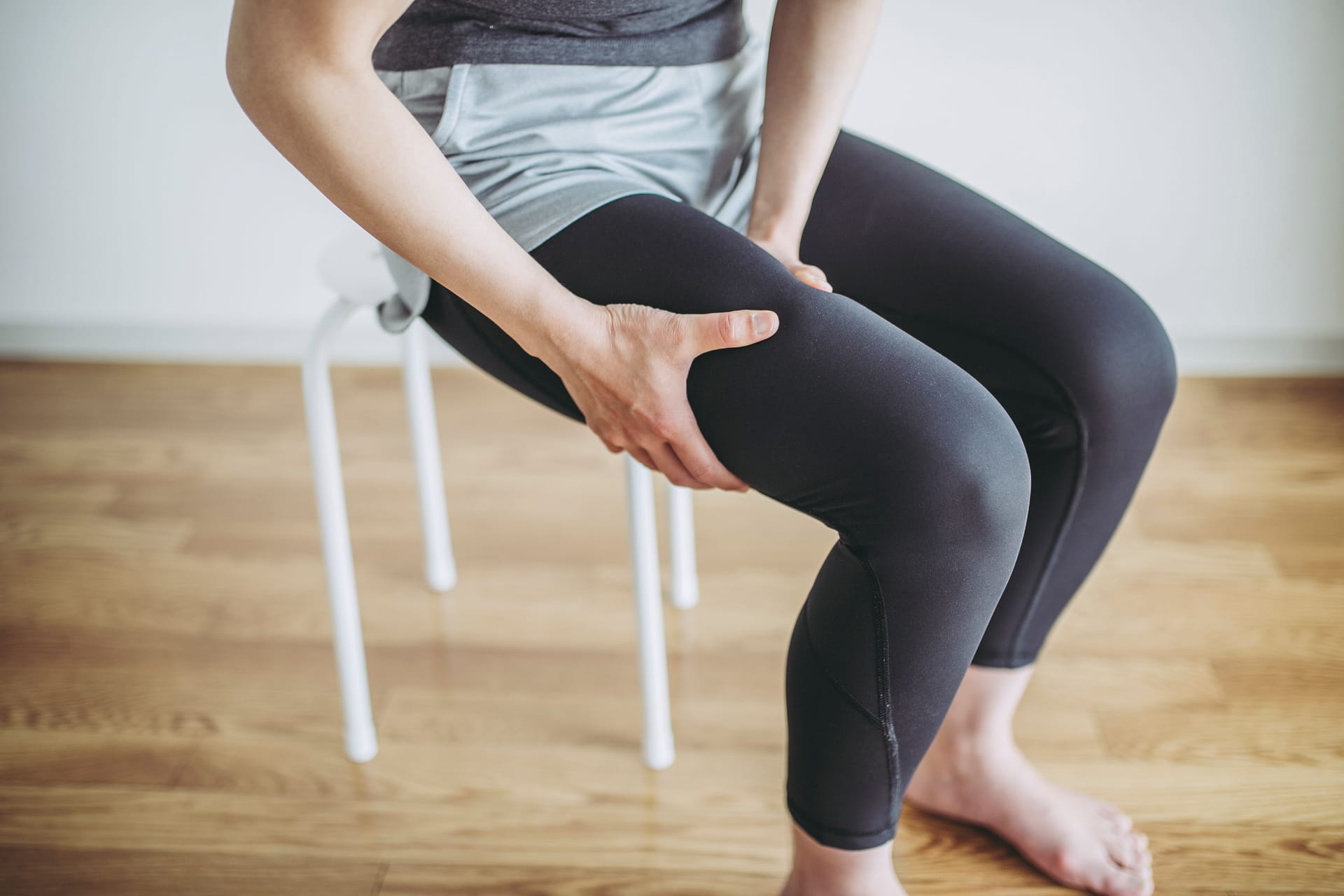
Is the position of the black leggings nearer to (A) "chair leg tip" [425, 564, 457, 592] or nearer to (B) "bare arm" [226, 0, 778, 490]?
(B) "bare arm" [226, 0, 778, 490]

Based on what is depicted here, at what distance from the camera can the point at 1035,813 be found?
836mm

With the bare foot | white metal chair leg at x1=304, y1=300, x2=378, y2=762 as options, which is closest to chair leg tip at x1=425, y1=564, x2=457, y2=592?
white metal chair leg at x1=304, y1=300, x2=378, y2=762

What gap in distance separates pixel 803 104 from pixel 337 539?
531 millimetres

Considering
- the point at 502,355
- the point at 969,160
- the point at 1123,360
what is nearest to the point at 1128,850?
the point at 1123,360

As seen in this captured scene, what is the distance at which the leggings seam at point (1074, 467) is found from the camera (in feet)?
2.34

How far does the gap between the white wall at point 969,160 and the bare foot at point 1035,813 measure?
0.94 metres

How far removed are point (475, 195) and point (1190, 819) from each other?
770 mm

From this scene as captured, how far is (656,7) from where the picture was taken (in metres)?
0.71

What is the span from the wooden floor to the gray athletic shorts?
1.48ft

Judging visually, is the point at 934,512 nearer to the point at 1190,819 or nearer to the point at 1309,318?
the point at 1190,819

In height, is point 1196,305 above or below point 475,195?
below

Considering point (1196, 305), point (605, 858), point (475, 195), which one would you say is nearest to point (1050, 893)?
point (605, 858)

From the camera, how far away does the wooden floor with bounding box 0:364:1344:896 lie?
→ 0.87 meters

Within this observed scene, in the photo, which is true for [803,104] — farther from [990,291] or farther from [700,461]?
[700,461]
